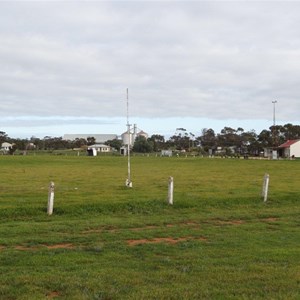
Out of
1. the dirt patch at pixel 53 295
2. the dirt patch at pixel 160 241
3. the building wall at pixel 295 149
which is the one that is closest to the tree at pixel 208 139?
the building wall at pixel 295 149

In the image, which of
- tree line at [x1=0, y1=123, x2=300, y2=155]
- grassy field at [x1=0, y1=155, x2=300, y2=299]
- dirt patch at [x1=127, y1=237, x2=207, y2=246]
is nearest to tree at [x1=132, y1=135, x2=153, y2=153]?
tree line at [x1=0, y1=123, x2=300, y2=155]

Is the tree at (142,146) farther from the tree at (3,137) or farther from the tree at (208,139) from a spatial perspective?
the tree at (3,137)

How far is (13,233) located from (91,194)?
9898 mm

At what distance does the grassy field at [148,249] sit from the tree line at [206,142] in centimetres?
10323

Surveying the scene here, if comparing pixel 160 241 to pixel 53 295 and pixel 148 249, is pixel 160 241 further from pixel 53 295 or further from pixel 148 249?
pixel 53 295

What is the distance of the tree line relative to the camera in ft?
461

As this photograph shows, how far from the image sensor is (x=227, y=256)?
9414 millimetres

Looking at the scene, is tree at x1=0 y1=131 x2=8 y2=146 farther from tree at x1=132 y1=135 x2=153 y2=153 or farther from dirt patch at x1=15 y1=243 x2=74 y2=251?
dirt patch at x1=15 y1=243 x2=74 y2=251

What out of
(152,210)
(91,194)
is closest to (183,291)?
(152,210)

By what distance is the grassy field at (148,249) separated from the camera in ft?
22.6

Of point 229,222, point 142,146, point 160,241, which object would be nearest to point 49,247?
point 160,241

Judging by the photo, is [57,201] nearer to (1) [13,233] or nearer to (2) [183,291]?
(1) [13,233]

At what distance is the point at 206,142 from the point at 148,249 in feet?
552

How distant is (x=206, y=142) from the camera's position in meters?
177
